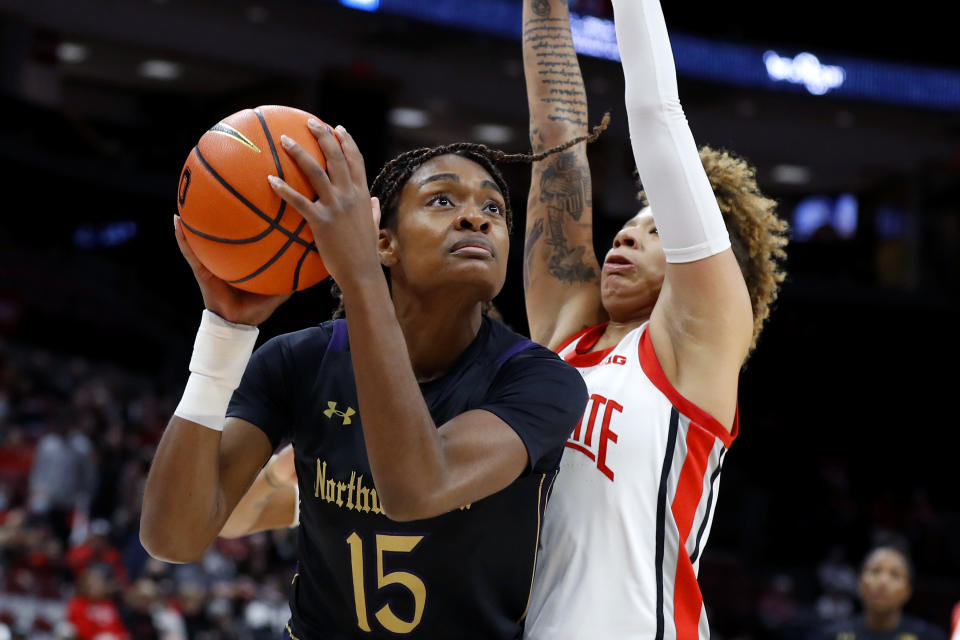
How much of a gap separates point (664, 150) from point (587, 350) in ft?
2.16

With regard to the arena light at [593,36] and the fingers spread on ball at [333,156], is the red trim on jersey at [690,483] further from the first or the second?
the arena light at [593,36]

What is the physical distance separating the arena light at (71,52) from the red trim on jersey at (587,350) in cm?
Answer: 1555

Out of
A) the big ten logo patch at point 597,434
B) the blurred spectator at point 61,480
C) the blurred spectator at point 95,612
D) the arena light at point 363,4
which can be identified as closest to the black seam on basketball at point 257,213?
the big ten logo patch at point 597,434

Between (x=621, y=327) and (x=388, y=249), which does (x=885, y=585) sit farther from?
(x=388, y=249)

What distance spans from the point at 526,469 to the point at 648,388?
630mm

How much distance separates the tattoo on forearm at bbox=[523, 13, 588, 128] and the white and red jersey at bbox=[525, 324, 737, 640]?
0.95 m

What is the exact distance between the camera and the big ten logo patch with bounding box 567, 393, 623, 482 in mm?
2621

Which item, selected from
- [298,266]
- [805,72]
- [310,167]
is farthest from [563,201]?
[805,72]

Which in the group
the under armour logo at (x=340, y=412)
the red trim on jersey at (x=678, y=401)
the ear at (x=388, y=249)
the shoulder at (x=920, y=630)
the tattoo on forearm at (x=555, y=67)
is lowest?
the shoulder at (x=920, y=630)

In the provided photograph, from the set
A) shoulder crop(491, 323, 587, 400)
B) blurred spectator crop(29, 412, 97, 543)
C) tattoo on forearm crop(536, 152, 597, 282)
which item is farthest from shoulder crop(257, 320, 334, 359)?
blurred spectator crop(29, 412, 97, 543)

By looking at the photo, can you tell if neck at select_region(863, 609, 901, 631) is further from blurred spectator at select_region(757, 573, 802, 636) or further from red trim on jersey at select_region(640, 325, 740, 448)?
blurred spectator at select_region(757, 573, 802, 636)

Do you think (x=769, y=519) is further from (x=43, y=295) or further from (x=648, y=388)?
(x=648, y=388)

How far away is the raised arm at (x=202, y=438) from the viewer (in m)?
2.18

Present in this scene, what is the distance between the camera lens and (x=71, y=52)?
58.1 ft
